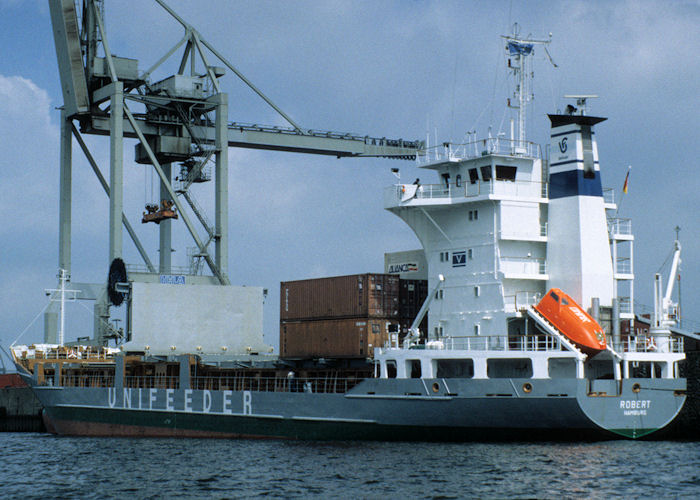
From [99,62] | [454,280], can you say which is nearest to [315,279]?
[454,280]

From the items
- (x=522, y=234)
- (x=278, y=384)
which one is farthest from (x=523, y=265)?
(x=278, y=384)

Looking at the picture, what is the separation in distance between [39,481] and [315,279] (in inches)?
444

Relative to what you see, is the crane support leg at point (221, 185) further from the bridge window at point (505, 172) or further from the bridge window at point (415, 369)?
Answer: the bridge window at point (505, 172)

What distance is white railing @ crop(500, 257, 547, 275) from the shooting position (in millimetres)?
29391

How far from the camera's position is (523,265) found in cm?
2962

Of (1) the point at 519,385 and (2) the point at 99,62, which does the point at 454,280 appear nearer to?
(1) the point at 519,385

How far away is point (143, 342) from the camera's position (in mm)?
36094

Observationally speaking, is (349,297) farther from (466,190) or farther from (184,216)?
(184,216)

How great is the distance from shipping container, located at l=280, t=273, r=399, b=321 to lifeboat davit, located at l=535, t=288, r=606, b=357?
501cm

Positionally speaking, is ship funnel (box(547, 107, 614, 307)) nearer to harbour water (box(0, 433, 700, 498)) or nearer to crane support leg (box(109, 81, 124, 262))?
harbour water (box(0, 433, 700, 498))

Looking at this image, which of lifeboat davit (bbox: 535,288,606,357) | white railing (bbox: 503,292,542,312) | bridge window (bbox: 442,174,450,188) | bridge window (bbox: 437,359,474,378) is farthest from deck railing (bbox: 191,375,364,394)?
bridge window (bbox: 442,174,450,188)

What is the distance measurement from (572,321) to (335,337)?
25.0 feet

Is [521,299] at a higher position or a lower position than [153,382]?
higher

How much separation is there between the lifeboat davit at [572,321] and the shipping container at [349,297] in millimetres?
5006
